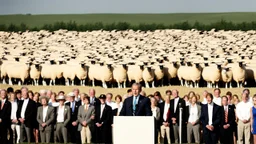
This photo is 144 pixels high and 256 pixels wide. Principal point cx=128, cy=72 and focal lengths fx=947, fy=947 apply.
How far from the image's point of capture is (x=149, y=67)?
4788 centimetres

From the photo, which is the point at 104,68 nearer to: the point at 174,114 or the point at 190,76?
the point at 190,76

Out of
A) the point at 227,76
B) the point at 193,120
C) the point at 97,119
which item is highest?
the point at 227,76

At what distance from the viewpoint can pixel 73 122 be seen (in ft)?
84.2

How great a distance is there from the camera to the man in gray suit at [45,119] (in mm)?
25219

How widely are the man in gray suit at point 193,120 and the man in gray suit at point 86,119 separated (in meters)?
2.56

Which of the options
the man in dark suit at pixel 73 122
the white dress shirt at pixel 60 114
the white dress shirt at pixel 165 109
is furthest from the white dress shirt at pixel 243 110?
the white dress shirt at pixel 60 114

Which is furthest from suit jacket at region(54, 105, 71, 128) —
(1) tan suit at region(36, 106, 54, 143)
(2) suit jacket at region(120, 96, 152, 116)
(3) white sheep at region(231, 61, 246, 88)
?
(3) white sheep at region(231, 61, 246, 88)

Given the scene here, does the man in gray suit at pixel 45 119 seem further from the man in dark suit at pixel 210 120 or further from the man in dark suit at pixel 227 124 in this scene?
the man in dark suit at pixel 227 124

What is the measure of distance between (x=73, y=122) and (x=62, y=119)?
0.31m

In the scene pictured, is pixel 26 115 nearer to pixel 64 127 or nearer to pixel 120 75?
pixel 64 127

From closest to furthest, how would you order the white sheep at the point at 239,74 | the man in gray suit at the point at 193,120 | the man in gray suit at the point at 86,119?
the man in gray suit at the point at 193,120 → the man in gray suit at the point at 86,119 → the white sheep at the point at 239,74

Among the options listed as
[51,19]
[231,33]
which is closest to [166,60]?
[231,33]

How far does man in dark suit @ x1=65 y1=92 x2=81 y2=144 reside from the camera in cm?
2572

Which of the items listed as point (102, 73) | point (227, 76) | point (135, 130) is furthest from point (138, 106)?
point (102, 73)
